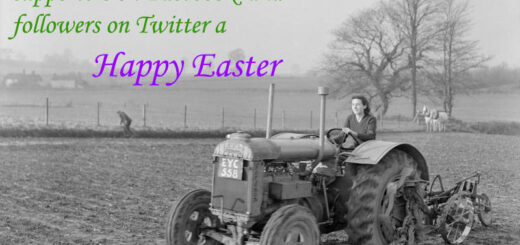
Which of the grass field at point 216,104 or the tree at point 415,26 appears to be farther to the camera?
the tree at point 415,26

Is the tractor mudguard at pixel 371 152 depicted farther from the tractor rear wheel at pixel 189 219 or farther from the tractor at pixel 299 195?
the tractor rear wheel at pixel 189 219

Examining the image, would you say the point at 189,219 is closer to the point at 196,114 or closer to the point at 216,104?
the point at 196,114

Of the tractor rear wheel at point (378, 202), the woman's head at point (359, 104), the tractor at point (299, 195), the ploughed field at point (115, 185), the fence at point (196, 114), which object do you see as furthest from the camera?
the fence at point (196, 114)

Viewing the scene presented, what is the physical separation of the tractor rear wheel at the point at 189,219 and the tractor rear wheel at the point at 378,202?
1.39 m

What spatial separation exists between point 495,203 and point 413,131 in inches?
895

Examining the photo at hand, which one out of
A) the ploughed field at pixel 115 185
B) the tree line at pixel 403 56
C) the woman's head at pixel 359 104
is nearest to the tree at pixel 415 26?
the tree line at pixel 403 56

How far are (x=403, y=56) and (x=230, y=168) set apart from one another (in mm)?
36627

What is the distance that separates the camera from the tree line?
38.2 m

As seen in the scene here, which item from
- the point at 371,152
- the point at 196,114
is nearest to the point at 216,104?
the point at 196,114

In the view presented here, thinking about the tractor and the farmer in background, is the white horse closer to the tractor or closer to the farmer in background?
the farmer in background

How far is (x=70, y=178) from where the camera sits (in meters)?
10.2

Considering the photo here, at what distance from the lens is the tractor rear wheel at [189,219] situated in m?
5.13

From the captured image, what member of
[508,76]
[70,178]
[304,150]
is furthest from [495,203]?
[508,76]

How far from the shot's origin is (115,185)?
9.65 meters
